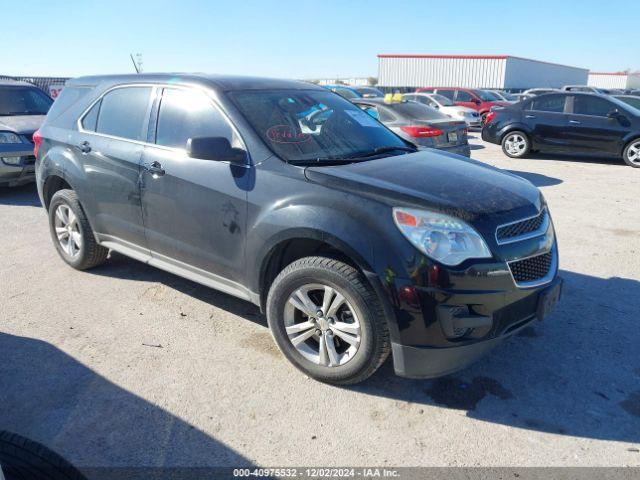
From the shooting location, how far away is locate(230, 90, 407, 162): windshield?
3553mm

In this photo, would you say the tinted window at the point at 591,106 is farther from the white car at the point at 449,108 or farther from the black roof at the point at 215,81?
the black roof at the point at 215,81

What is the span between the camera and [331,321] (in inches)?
122

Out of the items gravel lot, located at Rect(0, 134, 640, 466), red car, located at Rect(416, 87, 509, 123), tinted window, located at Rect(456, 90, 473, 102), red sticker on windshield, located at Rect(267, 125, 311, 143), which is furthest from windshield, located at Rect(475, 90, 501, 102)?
red sticker on windshield, located at Rect(267, 125, 311, 143)

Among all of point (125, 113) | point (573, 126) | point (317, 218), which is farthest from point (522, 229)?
point (573, 126)

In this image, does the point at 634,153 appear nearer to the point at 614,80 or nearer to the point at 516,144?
the point at 516,144

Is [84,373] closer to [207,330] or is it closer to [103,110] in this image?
[207,330]

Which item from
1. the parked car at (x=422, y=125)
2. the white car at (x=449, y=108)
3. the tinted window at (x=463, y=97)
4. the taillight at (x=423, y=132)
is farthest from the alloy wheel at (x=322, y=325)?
the tinted window at (x=463, y=97)

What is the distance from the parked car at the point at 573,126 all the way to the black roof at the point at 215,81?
864 centimetres

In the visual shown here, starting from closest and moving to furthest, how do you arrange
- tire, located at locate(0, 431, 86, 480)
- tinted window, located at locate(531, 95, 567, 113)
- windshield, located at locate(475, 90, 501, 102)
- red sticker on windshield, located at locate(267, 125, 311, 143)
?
tire, located at locate(0, 431, 86, 480) → red sticker on windshield, located at locate(267, 125, 311, 143) → tinted window, located at locate(531, 95, 567, 113) → windshield, located at locate(475, 90, 501, 102)

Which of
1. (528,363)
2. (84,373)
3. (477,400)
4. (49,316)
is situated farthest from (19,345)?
(528,363)

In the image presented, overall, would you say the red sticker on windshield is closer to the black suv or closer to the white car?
the black suv

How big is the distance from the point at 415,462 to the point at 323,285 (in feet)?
3.46

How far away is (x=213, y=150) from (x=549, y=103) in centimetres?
1039

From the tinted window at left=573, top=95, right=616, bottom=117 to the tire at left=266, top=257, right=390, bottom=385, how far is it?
33.7 feet
